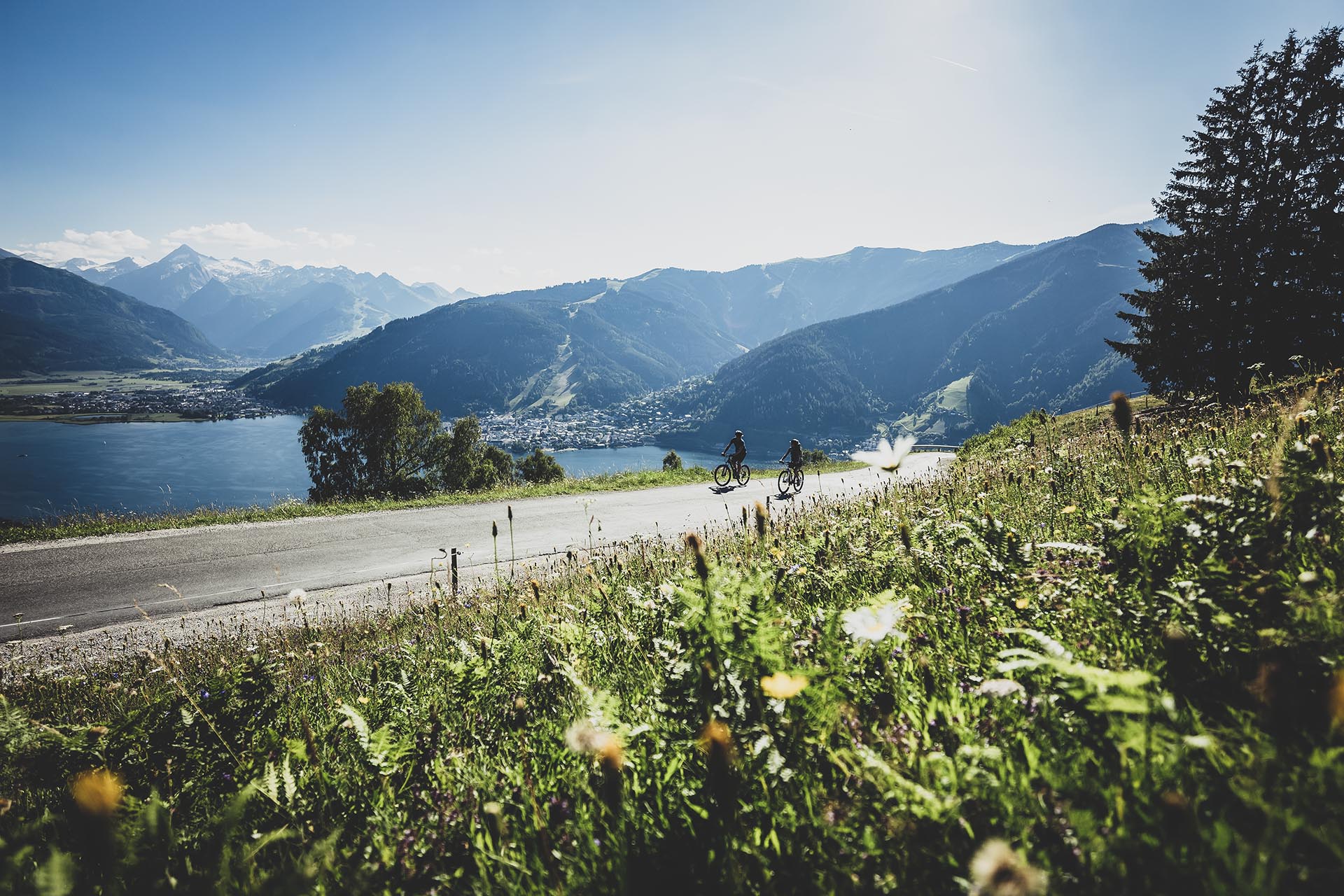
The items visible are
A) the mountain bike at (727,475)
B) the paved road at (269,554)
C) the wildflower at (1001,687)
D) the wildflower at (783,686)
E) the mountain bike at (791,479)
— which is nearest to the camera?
the wildflower at (783,686)

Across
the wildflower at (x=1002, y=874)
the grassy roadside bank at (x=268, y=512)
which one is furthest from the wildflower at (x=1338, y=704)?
the grassy roadside bank at (x=268, y=512)

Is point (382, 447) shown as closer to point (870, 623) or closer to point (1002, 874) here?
point (870, 623)

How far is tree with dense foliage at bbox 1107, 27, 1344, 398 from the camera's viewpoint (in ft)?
67.2

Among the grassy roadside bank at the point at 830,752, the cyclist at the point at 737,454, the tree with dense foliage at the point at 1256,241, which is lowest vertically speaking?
the cyclist at the point at 737,454

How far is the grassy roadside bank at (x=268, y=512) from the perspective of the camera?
1392 centimetres

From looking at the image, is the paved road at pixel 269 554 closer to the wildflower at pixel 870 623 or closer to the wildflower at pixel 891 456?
the wildflower at pixel 891 456

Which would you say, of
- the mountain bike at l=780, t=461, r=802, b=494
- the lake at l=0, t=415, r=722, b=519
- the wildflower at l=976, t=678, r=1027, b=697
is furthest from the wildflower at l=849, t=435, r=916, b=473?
the lake at l=0, t=415, r=722, b=519

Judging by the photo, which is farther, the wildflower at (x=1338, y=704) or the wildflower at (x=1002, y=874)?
the wildflower at (x=1338, y=704)

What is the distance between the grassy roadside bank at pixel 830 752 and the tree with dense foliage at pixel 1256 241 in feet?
80.1

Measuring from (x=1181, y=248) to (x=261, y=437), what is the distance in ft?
640

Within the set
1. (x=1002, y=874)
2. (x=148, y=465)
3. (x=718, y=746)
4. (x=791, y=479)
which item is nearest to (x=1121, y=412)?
(x=718, y=746)

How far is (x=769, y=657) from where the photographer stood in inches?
75.4

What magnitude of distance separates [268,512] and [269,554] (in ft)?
13.8

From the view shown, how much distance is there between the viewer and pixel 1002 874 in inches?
34.4
